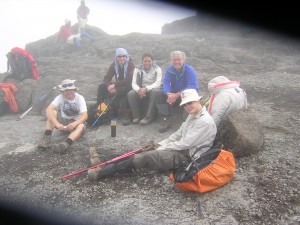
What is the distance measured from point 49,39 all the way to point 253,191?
26.7 m

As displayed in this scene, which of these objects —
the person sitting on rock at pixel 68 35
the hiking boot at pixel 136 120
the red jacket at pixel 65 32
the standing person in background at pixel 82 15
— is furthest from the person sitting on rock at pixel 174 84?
the standing person in background at pixel 82 15

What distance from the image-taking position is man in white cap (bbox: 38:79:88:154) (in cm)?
894

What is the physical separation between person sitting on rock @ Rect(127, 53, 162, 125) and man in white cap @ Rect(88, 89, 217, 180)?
3296mm

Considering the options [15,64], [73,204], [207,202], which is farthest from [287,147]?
[15,64]

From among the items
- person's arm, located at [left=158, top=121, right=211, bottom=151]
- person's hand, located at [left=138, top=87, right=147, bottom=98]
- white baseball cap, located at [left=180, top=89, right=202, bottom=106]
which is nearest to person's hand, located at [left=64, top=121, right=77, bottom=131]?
person's hand, located at [left=138, top=87, right=147, bottom=98]

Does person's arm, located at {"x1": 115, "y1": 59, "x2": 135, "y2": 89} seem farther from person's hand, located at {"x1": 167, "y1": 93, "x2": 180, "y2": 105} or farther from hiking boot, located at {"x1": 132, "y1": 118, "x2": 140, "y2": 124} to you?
person's hand, located at {"x1": 167, "y1": 93, "x2": 180, "y2": 105}

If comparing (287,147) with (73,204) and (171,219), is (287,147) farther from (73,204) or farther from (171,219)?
(73,204)

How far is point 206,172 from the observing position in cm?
554

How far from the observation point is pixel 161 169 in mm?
6699

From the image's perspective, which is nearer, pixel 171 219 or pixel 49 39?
pixel 171 219

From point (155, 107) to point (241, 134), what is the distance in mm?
3918

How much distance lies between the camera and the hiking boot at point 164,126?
9.43m

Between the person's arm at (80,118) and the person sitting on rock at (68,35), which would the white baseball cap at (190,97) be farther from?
the person sitting on rock at (68,35)

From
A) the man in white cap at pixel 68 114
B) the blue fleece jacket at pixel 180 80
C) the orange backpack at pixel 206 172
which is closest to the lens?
the orange backpack at pixel 206 172
